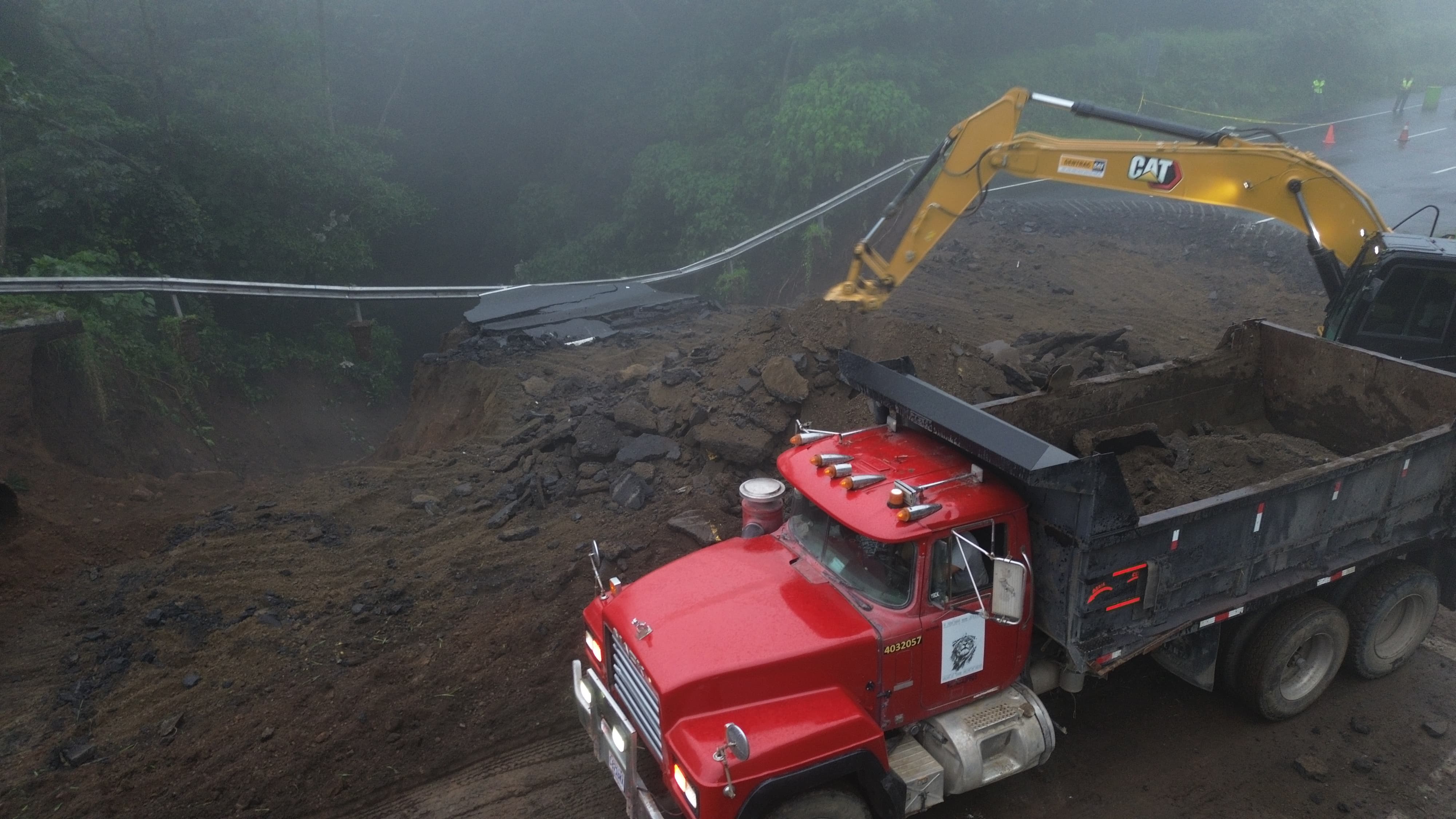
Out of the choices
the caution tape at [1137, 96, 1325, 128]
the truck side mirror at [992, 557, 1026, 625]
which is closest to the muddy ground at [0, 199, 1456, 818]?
the truck side mirror at [992, 557, 1026, 625]

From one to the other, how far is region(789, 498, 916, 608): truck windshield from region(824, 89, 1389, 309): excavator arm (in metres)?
5.30

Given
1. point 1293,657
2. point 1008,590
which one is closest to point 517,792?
point 1008,590

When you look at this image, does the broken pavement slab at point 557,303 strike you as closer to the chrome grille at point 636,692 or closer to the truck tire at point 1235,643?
the chrome grille at point 636,692

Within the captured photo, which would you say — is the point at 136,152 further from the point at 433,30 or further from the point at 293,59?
the point at 433,30

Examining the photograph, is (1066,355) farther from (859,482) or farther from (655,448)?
(859,482)

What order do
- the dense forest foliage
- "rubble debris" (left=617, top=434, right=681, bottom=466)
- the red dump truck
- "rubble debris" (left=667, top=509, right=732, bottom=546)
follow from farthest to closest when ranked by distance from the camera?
the dense forest foliage
"rubble debris" (left=617, top=434, right=681, bottom=466)
"rubble debris" (left=667, top=509, right=732, bottom=546)
the red dump truck

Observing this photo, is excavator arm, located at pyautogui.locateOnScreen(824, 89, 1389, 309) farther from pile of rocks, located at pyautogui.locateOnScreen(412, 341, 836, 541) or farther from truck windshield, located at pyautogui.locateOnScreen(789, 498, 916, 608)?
truck windshield, located at pyautogui.locateOnScreen(789, 498, 916, 608)

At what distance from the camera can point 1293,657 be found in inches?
243

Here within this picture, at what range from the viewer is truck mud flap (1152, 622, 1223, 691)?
572cm

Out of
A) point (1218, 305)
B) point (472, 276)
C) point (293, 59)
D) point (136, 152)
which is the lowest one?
point (472, 276)

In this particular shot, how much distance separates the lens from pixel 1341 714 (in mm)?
6301

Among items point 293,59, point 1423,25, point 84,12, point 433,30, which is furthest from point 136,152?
point 1423,25

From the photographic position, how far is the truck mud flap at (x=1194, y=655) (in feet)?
18.8

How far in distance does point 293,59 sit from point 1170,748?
18.1 metres
